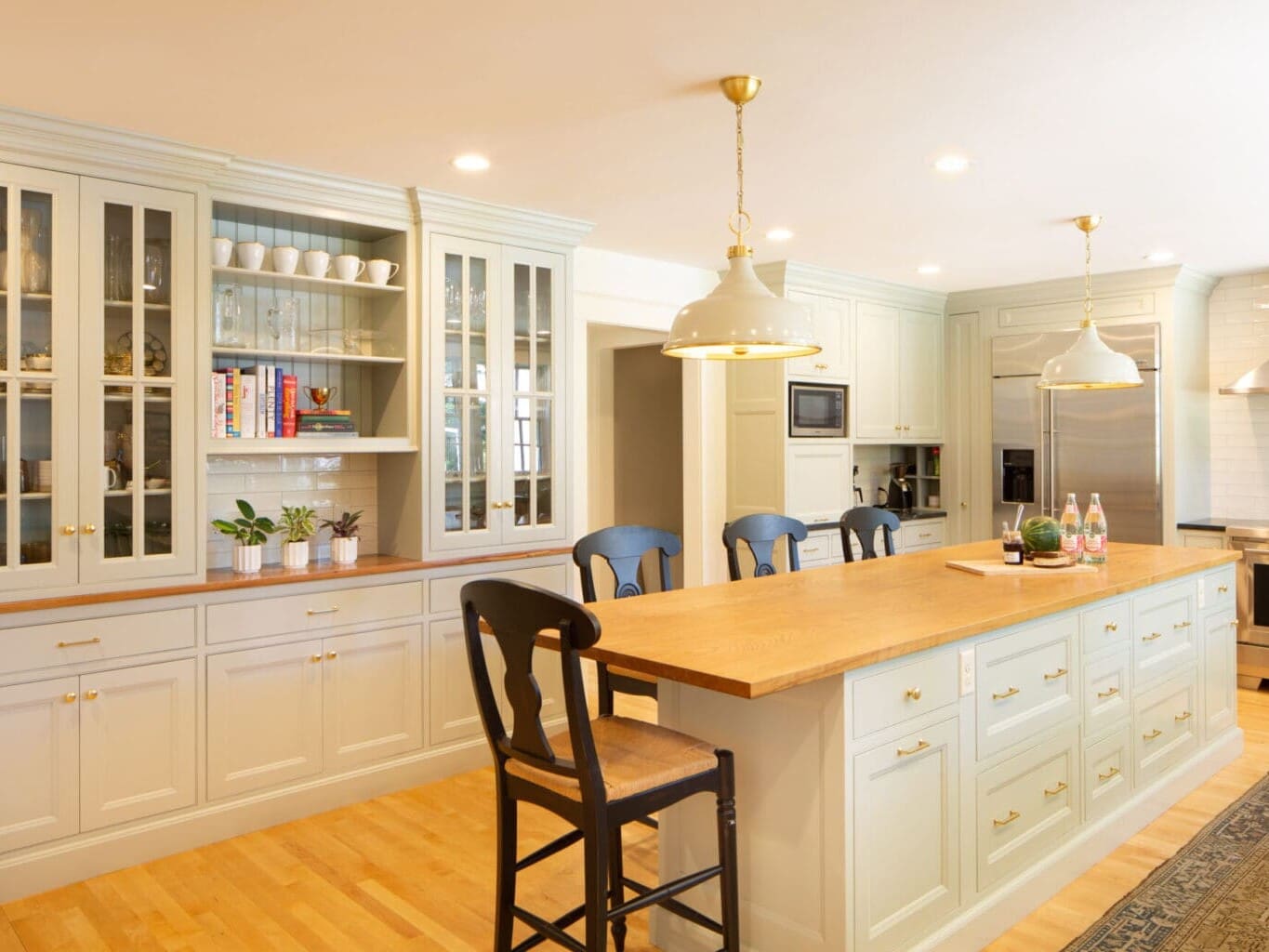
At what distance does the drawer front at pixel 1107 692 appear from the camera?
311 centimetres

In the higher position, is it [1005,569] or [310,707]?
[1005,569]

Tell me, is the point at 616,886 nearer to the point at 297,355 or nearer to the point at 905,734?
the point at 905,734

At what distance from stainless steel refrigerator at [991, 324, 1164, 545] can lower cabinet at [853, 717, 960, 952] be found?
4.09m

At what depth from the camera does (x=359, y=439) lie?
13.0 feet

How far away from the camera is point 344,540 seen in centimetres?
403

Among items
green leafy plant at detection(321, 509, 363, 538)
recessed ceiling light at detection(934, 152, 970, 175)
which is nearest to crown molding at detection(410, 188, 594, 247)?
green leafy plant at detection(321, 509, 363, 538)

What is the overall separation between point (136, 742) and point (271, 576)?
27.4 inches

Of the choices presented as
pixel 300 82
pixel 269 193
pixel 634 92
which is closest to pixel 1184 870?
pixel 634 92

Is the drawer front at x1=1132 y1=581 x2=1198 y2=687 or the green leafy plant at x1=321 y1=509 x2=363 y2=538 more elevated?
the green leafy plant at x1=321 y1=509 x2=363 y2=538

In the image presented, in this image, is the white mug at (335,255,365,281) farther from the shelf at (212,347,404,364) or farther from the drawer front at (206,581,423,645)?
the drawer front at (206,581,423,645)

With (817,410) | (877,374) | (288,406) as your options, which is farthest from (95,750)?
(877,374)

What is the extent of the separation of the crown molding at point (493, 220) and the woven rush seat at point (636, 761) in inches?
97.9

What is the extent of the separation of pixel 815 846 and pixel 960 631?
25.6 inches

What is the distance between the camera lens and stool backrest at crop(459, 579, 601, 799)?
194 cm
